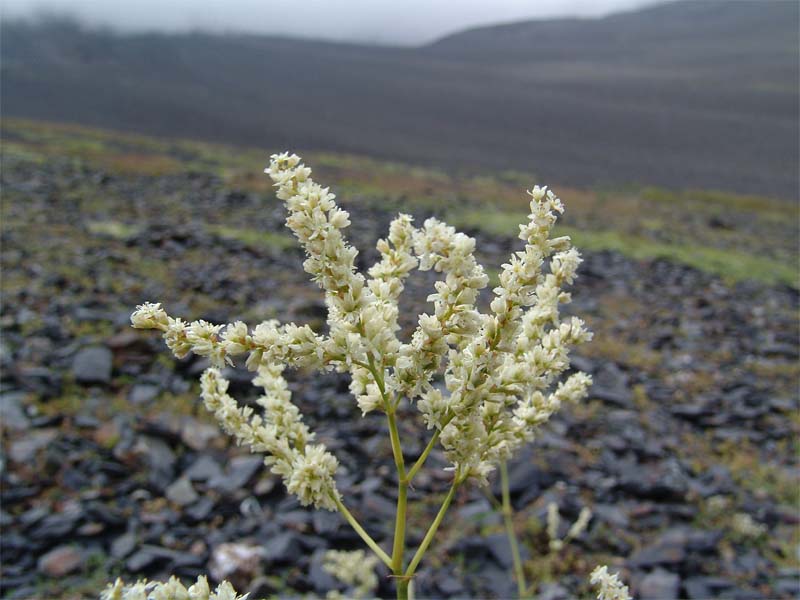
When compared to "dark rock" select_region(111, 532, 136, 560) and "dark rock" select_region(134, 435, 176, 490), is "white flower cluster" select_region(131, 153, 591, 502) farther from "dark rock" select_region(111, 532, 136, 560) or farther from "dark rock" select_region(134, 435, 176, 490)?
"dark rock" select_region(134, 435, 176, 490)

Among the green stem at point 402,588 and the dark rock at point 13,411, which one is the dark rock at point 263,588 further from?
the green stem at point 402,588

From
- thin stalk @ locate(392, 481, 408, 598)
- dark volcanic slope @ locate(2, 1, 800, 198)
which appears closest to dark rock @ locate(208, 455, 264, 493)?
thin stalk @ locate(392, 481, 408, 598)

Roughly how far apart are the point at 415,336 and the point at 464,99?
12543cm

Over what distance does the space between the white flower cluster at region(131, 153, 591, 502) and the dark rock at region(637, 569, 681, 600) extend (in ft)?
16.9

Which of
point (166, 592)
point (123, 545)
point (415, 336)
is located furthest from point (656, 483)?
point (166, 592)

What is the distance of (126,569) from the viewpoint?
5793 millimetres

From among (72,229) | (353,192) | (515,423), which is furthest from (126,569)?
(353,192)

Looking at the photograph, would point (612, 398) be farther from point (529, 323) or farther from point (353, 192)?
point (353, 192)

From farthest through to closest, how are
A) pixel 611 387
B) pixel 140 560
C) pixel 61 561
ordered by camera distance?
pixel 611 387
pixel 140 560
pixel 61 561

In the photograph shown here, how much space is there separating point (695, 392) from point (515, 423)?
10.6m

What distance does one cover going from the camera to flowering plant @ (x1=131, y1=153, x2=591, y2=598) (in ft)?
5.90

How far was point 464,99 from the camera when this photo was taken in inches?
4744

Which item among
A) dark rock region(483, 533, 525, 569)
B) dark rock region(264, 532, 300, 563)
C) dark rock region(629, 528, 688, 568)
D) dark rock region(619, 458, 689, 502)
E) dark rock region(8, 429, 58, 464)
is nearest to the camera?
dark rock region(264, 532, 300, 563)

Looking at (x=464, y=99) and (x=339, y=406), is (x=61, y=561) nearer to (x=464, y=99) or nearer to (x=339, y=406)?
(x=339, y=406)
